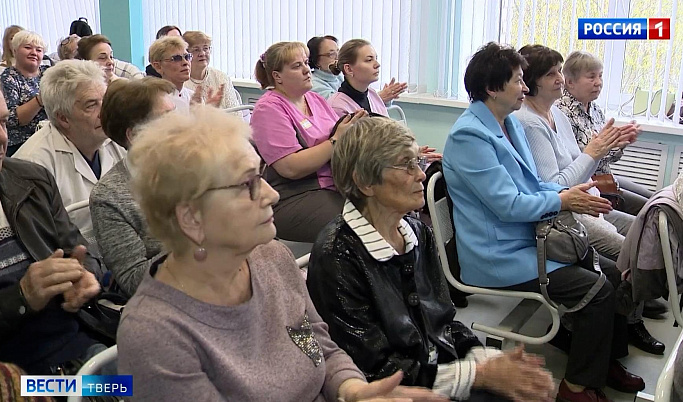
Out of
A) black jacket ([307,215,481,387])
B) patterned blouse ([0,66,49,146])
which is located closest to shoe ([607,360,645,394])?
black jacket ([307,215,481,387])

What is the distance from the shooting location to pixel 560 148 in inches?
118

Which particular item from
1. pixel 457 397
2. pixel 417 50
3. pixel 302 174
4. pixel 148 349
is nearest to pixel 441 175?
pixel 302 174

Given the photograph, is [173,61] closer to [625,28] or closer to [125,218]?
[125,218]

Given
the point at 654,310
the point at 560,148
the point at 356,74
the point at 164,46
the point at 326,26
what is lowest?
the point at 654,310

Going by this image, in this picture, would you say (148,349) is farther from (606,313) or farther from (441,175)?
(606,313)

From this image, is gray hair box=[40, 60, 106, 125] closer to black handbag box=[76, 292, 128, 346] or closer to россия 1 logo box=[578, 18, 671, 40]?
black handbag box=[76, 292, 128, 346]

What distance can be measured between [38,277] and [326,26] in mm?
4424

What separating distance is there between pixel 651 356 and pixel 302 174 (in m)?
1.68

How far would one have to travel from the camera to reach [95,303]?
1640 millimetres

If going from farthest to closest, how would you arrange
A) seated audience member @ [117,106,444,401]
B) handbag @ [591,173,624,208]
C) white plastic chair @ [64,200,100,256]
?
handbag @ [591,173,624,208] < white plastic chair @ [64,200,100,256] < seated audience member @ [117,106,444,401]

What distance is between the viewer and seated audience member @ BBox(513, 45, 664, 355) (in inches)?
110

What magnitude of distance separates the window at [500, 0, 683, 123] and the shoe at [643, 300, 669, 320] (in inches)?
68.0

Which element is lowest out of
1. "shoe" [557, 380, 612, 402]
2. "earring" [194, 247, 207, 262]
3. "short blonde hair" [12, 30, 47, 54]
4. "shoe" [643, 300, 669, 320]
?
"shoe" [643, 300, 669, 320]

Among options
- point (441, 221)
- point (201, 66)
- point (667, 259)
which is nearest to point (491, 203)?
point (441, 221)
